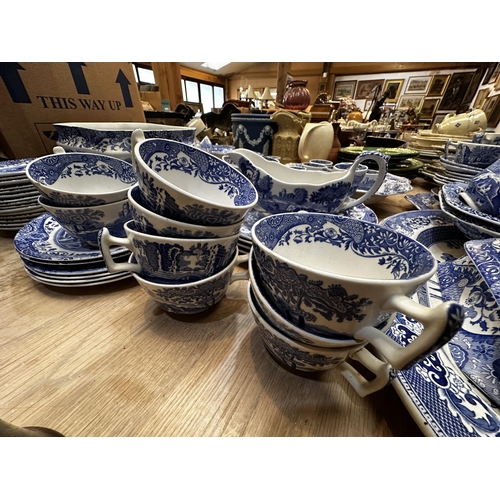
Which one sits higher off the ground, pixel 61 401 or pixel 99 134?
pixel 99 134

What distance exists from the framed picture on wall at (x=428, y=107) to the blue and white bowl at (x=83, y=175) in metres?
5.59

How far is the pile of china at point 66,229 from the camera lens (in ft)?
1.47

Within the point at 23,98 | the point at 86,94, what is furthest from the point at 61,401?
the point at 86,94

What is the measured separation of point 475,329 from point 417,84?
5729mm

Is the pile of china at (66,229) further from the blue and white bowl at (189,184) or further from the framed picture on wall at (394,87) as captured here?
the framed picture on wall at (394,87)

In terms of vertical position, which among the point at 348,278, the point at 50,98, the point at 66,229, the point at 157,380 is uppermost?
the point at 50,98

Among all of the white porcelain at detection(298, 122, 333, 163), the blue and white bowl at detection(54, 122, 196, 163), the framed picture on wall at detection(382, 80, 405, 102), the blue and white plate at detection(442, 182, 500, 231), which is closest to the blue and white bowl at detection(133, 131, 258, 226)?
the blue and white bowl at detection(54, 122, 196, 163)

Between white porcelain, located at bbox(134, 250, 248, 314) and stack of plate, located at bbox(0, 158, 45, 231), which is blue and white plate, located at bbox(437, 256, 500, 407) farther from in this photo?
stack of plate, located at bbox(0, 158, 45, 231)

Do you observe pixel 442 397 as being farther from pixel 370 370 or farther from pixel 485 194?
pixel 485 194

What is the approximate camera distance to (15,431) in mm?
212

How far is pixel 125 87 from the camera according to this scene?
966 millimetres

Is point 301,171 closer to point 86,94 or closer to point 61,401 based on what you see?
point 61,401

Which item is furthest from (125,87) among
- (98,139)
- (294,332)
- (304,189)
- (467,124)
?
(467,124)

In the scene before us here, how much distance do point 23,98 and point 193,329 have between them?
0.95 metres
